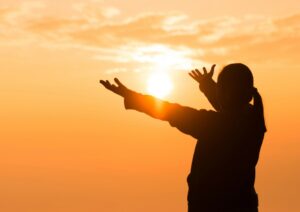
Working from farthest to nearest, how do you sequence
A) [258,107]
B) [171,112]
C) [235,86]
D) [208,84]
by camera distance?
[208,84] → [258,107] → [235,86] → [171,112]

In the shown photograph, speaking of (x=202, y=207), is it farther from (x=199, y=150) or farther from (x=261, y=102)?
(x=261, y=102)

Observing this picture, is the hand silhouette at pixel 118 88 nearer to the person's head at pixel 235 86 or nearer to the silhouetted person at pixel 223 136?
the silhouetted person at pixel 223 136

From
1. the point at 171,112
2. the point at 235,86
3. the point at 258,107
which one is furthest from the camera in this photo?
the point at 258,107

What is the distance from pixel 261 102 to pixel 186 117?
0.78 metres

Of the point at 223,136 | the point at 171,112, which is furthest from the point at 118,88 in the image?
the point at 223,136

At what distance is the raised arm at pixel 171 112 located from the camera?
304 inches

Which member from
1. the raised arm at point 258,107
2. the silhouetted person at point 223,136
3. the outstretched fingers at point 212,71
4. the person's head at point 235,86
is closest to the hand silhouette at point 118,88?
the silhouetted person at point 223,136

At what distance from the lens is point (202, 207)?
7836 mm

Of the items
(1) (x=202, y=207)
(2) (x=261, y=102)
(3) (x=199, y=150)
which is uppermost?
(2) (x=261, y=102)

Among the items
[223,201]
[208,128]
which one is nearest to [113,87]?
[208,128]

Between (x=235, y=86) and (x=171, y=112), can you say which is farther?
(x=235, y=86)

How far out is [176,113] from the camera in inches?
304

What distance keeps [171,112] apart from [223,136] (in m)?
0.62

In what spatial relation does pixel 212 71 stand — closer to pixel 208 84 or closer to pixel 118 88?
pixel 208 84
